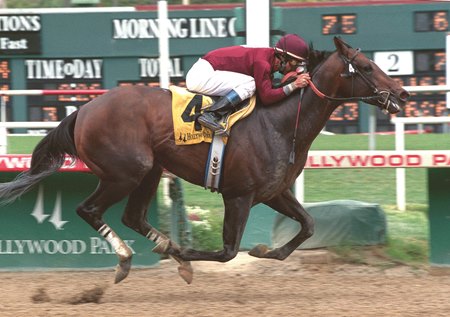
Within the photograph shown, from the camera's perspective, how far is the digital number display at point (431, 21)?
51.5 feet

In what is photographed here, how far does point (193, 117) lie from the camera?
6621mm

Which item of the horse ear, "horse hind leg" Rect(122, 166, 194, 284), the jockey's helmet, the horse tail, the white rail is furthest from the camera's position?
the white rail

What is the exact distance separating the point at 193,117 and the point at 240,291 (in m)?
1.41

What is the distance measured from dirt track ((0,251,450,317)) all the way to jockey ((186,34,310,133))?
52.3 inches

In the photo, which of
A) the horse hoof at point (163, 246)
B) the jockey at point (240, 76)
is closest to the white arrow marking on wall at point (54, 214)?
the horse hoof at point (163, 246)

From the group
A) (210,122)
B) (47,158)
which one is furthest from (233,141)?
(47,158)

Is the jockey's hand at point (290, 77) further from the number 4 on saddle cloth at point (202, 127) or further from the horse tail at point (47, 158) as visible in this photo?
the horse tail at point (47, 158)

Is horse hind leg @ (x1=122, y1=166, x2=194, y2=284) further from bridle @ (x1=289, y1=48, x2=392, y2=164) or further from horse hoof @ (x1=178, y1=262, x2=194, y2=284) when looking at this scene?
bridle @ (x1=289, y1=48, x2=392, y2=164)

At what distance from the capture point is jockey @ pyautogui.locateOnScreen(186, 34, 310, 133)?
658 cm

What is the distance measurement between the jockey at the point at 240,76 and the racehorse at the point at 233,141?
13 centimetres

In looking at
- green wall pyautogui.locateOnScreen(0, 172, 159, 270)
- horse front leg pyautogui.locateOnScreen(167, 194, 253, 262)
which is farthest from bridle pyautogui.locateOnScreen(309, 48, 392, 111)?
green wall pyautogui.locateOnScreen(0, 172, 159, 270)

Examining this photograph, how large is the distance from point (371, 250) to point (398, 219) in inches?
47.7

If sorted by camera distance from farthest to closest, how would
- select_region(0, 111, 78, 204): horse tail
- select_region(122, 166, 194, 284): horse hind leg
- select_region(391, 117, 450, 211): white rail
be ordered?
select_region(391, 117, 450, 211): white rail
select_region(122, 166, 194, 284): horse hind leg
select_region(0, 111, 78, 204): horse tail

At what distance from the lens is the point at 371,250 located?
786 centimetres
